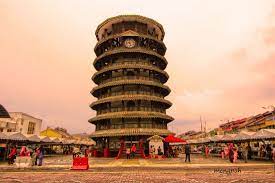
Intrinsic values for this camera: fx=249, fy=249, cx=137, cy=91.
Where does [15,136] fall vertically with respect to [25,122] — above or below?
below

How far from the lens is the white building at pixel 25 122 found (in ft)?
239

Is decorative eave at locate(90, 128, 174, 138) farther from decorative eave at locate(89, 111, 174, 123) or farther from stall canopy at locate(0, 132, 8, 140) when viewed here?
stall canopy at locate(0, 132, 8, 140)

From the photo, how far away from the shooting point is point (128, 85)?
4006cm

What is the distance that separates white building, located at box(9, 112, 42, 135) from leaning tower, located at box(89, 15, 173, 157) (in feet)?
130

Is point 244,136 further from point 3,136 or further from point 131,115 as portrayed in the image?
point 3,136

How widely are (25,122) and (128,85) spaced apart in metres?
49.5

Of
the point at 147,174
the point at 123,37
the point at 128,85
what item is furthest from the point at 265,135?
the point at 123,37

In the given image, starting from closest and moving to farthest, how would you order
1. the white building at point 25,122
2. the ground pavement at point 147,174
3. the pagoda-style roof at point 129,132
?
the ground pavement at point 147,174 < the pagoda-style roof at point 129,132 < the white building at point 25,122

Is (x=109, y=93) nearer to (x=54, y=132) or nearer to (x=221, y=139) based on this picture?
(x=221, y=139)

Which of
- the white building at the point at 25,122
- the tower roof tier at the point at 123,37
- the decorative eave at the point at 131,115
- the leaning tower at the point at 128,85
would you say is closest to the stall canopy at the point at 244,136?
the leaning tower at the point at 128,85

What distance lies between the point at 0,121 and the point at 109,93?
119 feet

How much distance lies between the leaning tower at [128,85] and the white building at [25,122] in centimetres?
3974

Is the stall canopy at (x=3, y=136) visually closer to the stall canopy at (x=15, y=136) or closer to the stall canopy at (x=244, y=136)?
the stall canopy at (x=15, y=136)

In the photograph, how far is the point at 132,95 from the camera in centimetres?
3759
